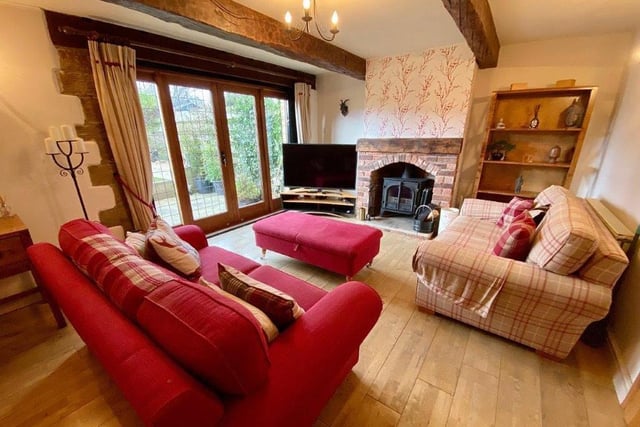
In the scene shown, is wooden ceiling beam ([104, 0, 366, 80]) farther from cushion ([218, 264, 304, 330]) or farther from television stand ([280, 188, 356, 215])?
television stand ([280, 188, 356, 215])

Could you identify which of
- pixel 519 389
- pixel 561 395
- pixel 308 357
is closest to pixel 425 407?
pixel 519 389

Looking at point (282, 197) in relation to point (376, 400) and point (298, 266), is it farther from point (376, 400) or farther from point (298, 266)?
point (376, 400)

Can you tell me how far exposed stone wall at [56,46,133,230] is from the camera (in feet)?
7.17

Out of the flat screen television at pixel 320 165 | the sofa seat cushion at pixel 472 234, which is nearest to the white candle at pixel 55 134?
the flat screen television at pixel 320 165

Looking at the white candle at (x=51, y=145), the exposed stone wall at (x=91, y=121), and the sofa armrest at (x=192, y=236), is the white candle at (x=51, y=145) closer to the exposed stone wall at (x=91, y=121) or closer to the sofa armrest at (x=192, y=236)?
the exposed stone wall at (x=91, y=121)

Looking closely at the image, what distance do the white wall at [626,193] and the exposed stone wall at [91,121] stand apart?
4.02 metres

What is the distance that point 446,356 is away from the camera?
5.36 feet

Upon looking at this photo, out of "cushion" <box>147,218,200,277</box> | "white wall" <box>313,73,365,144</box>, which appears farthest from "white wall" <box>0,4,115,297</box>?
"white wall" <box>313,73,365,144</box>

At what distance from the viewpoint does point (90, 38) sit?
Result: 7.13 feet

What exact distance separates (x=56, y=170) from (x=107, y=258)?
1.94 metres

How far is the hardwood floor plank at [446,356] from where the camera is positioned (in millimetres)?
1480

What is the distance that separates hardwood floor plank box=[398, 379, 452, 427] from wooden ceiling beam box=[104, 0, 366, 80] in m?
2.69

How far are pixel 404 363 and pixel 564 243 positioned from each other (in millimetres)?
1138

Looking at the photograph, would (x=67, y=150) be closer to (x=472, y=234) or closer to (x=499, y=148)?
(x=472, y=234)
